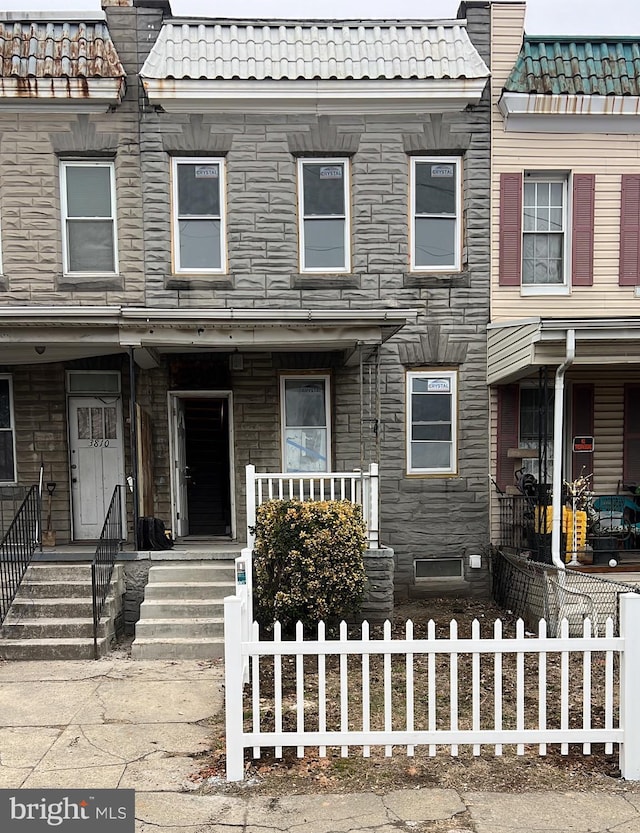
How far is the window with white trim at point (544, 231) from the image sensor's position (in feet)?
33.0

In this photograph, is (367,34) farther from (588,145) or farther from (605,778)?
(605,778)

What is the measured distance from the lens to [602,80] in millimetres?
9625

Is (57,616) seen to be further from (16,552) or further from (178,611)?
(178,611)

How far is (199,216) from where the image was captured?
970 centimetres

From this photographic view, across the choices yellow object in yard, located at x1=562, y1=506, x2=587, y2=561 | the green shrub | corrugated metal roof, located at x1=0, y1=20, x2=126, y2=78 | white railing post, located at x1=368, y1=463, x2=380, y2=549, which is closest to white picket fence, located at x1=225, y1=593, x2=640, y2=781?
the green shrub

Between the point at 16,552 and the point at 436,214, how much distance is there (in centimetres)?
A: 748

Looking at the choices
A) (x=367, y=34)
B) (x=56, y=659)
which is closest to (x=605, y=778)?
(x=56, y=659)

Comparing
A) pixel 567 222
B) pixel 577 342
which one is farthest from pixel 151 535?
pixel 567 222

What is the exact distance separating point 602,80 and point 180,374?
7.60 meters

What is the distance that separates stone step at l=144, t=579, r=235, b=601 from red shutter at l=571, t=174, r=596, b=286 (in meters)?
6.81

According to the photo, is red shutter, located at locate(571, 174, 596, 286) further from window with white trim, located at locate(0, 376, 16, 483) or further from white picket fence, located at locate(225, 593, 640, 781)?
window with white trim, located at locate(0, 376, 16, 483)

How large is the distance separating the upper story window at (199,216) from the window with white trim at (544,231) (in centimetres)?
462

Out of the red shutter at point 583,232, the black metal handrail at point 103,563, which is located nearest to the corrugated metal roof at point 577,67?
the red shutter at point 583,232

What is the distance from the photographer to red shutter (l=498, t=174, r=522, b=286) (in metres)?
9.80
